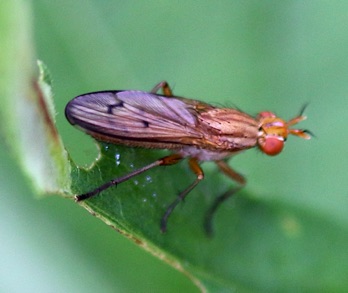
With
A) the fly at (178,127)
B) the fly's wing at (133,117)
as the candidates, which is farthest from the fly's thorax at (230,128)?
the fly's wing at (133,117)

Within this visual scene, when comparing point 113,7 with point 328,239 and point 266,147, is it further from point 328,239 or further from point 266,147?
point 328,239

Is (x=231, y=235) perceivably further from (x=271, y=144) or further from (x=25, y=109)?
(x=25, y=109)

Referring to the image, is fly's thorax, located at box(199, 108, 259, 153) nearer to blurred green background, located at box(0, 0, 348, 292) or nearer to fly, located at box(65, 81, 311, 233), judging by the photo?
fly, located at box(65, 81, 311, 233)

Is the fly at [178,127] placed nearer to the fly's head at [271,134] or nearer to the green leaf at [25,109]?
the fly's head at [271,134]

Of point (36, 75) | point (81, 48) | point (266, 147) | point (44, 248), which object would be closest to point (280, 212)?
point (266, 147)

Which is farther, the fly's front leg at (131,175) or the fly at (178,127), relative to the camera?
A: the fly at (178,127)

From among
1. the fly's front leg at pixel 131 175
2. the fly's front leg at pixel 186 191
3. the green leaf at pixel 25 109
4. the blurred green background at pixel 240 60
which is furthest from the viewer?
the blurred green background at pixel 240 60

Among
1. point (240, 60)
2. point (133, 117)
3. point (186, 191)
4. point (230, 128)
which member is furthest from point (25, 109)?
point (240, 60)

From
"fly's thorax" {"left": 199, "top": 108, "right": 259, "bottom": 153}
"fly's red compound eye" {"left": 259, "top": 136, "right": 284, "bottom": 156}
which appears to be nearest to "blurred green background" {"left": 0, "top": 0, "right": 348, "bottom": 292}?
"fly's red compound eye" {"left": 259, "top": 136, "right": 284, "bottom": 156}
